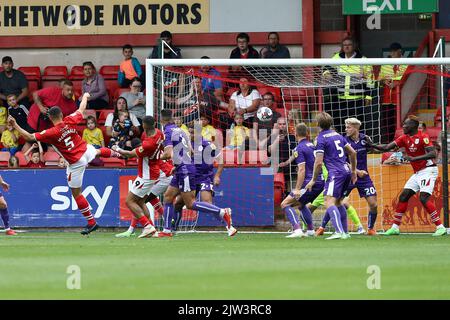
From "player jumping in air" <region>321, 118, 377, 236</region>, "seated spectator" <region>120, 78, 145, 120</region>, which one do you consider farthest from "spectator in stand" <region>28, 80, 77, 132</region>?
"player jumping in air" <region>321, 118, 377, 236</region>

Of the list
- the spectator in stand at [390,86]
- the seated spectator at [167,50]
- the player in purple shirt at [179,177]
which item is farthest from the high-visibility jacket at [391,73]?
the player in purple shirt at [179,177]

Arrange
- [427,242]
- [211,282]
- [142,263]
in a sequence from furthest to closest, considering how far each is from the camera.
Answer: [427,242], [142,263], [211,282]

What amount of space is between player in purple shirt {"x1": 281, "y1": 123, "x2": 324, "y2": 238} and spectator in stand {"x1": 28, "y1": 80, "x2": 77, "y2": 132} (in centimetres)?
679

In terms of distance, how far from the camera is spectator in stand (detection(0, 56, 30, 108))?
23750 millimetres

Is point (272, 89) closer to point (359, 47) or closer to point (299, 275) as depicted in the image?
point (359, 47)

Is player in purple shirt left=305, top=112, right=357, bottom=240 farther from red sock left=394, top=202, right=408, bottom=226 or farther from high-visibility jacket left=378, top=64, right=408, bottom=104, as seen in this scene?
high-visibility jacket left=378, top=64, right=408, bottom=104

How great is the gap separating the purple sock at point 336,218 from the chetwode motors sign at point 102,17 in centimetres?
872

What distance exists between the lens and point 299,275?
35.7 ft

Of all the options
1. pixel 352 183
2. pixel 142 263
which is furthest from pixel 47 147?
pixel 142 263

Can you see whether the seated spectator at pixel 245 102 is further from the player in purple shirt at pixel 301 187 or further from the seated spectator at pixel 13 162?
the seated spectator at pixel 13 162

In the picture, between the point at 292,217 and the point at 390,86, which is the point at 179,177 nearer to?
the point at 292,217

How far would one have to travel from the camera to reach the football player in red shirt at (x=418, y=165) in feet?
60.5

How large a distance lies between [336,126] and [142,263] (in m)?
10.6

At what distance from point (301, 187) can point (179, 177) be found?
203 centimetres
